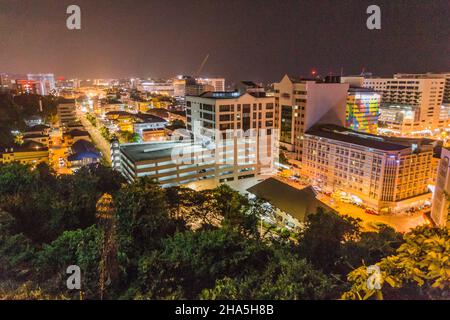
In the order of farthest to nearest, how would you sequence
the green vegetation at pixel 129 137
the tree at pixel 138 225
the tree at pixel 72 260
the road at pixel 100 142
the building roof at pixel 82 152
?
the green vegetation at pixel 129 137, the road at pixel 100 142, the building roof at pixel 82 152, the tree at pixel 138 225, the tree at pixel 72 260

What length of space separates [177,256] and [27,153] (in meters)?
20.9

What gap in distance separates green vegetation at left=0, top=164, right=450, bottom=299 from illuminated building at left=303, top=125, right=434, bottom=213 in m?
9.56

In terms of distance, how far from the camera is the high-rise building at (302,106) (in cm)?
2475

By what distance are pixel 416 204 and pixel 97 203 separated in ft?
61.2

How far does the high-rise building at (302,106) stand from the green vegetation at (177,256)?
16.8m

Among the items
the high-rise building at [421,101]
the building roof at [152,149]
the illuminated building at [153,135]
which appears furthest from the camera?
the high-rise building at [421,101]

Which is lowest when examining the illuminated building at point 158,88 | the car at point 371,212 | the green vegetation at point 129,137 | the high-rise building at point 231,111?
the car at point 371,212

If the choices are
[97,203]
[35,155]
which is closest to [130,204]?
[97,203]

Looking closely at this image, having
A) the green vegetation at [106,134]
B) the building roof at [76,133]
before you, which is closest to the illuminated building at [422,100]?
the green vegetation at [106,134]

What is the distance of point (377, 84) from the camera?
146 feet

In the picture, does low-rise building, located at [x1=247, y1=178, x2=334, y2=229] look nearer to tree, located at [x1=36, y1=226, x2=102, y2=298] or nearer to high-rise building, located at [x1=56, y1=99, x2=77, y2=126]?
tree, located at [x1=36, y1=226, x2=102, y2=298]

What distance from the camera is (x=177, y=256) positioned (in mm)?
5434
